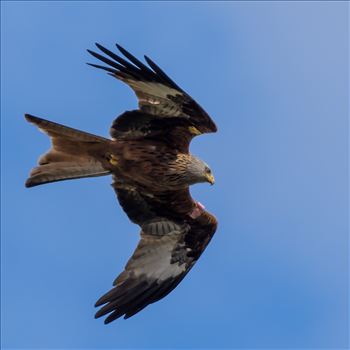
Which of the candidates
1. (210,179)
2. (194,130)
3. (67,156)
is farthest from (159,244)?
(67,156)

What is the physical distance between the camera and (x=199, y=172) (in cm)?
1658

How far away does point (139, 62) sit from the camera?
15984 millimetres

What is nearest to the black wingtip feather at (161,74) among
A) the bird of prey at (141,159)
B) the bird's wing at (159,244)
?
the bird of prey at (141,159)

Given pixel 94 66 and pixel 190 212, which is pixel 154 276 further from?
pixel 94 66

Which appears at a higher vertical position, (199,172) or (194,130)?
(194,130)

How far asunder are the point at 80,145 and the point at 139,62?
64.2 inches

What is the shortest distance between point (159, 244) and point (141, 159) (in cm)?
203

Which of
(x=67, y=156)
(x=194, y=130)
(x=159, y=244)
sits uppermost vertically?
(x=194, y=130)

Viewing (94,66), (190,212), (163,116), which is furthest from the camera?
(190,212)

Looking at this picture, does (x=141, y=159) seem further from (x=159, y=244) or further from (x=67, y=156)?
(x=159, y=244)

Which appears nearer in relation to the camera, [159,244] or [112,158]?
[112,158]

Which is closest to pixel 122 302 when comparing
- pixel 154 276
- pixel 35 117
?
pixel 154 276

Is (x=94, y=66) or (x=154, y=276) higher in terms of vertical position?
(x=94, y=66)

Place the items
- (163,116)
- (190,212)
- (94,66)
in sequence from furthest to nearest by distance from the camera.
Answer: (190,212)
(163,116)
(94,66)
